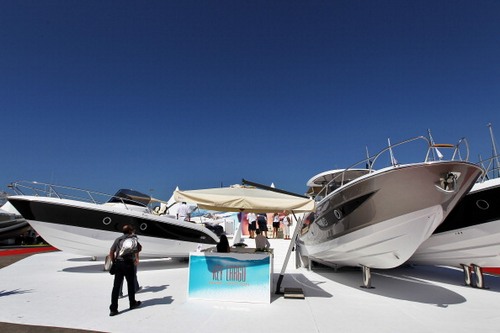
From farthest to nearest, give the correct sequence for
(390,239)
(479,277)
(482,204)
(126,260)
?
(479,277), (482,204), (390,239), (126,260)

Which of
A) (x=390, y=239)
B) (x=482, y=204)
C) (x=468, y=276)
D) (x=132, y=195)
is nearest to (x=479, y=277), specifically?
(x=468, y=276)

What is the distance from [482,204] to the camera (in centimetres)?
605

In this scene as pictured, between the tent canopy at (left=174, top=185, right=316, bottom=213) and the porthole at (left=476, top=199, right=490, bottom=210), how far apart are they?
3.93 meters

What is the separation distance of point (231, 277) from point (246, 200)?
1.47 metres

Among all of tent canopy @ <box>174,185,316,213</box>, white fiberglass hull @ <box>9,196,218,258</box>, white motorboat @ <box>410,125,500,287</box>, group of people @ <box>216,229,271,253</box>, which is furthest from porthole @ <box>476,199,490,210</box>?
white fiberglass hull @ <box>9,196,218,258</box>

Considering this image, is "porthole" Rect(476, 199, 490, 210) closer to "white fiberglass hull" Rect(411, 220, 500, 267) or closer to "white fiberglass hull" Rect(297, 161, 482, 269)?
"white fiberglass hull" Rect(411, 220, 500, 267)

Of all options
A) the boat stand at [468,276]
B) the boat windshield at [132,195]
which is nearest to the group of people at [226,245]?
the boat stand at [468,276]

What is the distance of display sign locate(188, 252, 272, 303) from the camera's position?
5.09 meters

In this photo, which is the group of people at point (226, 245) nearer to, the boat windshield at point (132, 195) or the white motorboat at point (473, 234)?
the white motorboat at point (473, 234)

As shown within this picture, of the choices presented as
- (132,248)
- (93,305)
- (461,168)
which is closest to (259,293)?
(132,248)

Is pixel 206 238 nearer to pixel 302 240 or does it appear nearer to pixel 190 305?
pixel 302 240

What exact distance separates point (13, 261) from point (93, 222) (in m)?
4.80

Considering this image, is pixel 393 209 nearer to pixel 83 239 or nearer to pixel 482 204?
pixel 482 204

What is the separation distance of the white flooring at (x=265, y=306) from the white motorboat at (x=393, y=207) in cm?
95
